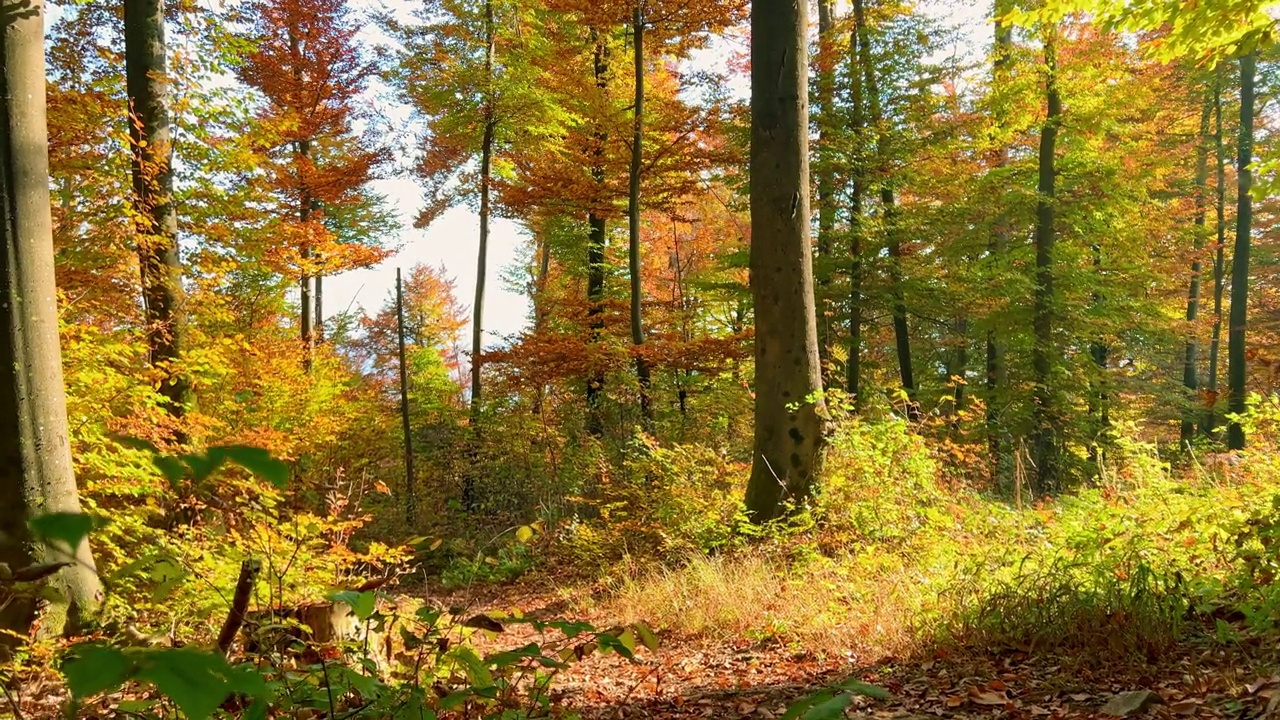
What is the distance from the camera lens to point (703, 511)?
7617mm

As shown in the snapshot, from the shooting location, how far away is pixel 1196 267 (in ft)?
63.8

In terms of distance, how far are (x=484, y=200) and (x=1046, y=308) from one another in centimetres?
1086

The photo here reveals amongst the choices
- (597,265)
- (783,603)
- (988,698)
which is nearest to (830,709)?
(988,698)

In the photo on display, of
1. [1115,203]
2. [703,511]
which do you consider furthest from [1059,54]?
[703,511]

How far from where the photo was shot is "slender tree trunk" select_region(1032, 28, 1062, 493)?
12695 mm

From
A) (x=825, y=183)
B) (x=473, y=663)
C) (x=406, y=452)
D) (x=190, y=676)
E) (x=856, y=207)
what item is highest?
(x=825, y=183)

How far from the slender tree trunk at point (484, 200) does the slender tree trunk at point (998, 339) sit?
28.6ft

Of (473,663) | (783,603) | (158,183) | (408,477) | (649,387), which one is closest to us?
(473,663)

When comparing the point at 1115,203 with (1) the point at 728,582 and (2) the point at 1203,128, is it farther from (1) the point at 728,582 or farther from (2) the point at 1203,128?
(1) the point at 728,582

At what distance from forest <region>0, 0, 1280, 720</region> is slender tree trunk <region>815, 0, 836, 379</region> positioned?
9 centimetres

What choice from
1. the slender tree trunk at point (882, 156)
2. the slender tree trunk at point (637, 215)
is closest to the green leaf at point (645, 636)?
the slender tree trunk at point (637, 215)

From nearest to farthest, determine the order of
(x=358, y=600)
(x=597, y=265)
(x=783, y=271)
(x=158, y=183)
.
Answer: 1. (x=358, y=600)
2. (x=783, y=271)
3. (x=158, y=183)
4. (x=597, y=265)

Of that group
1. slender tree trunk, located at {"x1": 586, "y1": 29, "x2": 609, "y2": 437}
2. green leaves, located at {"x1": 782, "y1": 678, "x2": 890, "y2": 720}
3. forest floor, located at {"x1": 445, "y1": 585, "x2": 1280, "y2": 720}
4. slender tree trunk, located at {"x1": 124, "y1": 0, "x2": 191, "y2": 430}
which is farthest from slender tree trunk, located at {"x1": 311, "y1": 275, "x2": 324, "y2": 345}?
green leaves, located at {"x1": 782, "y1": 678, "x2": 890, "y2": 720}

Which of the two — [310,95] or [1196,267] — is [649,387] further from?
[1196,267]
